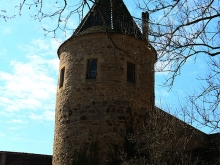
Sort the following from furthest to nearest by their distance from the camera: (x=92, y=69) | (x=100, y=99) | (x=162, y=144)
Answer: (x=92, y=69), (x=100, y=99), (x=162, y=144)

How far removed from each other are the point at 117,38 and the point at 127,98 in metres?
2.30

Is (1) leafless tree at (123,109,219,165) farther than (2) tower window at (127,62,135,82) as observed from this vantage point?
No

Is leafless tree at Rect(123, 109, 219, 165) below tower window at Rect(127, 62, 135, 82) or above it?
below

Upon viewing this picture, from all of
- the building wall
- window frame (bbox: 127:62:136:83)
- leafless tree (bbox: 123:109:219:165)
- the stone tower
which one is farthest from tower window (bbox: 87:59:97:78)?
leafless tree (bbox: 123:109:219:165)

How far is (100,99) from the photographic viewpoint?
13648 millimetres

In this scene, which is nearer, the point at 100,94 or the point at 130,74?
the point at 100,94

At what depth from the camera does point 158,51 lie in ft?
22.2

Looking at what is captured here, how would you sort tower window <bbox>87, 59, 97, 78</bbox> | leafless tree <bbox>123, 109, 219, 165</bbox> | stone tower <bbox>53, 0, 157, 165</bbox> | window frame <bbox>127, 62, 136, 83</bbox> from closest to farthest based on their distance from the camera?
leafless tree <bbox>123, 109, 219, 165</bbox>
stone tower <bbox>53, 0, 157, 165</bbox>
tower window <bbox>87, 59, 97, 78</bbox>
window frame <bbox>127, 62, 136, 83</bbox>

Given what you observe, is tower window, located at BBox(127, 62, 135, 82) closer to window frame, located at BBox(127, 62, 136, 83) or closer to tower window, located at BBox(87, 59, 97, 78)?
window frame, located at BBox(127, 62, 136, 83)

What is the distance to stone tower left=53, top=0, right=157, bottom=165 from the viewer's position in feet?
43.7

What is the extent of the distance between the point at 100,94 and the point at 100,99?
19cm

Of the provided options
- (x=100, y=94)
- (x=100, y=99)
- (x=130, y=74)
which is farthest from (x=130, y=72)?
(x=100, y=99)

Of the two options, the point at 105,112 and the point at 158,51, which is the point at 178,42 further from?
the point at 105,112

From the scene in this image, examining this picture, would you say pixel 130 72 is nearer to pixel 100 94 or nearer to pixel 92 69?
pixel 92 69
